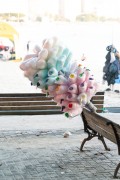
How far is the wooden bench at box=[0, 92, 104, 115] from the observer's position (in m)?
7.54

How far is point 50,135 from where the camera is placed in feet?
24.1

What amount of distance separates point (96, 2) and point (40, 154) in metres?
14.6

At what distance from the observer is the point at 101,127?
5.61 m

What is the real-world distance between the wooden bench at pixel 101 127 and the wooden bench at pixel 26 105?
1354mm

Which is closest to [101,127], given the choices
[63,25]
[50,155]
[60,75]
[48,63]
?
[50,155]

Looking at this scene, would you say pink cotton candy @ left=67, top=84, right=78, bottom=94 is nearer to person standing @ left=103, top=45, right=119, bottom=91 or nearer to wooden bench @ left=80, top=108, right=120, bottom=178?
wooden bench @ left=80, top=108, right=120, bottom=178

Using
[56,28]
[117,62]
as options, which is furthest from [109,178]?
[56,28]

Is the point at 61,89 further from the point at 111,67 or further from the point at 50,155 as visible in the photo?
the point at 111,67

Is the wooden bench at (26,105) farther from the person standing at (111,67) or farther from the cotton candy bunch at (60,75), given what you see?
the person standing at (111,67)

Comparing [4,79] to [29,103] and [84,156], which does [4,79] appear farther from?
[84,156]

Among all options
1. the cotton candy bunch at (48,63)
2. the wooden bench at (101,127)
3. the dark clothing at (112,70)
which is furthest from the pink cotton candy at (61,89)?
the dark clothing at (112,70)

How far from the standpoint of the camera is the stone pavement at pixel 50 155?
16.4ft

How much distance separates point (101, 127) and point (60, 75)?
49.7 inches

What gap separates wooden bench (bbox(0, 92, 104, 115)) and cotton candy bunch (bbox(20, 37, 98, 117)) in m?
2.67
